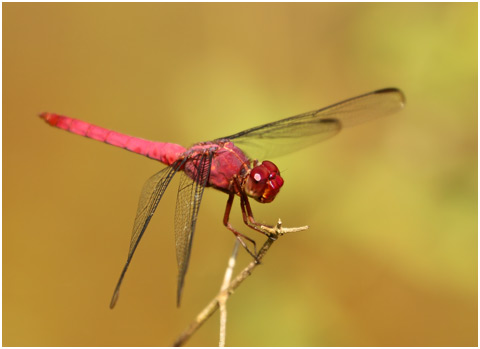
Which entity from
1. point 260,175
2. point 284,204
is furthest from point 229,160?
point 284,204

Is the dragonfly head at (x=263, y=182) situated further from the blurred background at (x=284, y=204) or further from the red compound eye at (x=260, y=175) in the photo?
the blurred background at (x=284, y=204)

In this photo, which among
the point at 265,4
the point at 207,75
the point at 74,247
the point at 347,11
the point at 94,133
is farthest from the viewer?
the point at 265,4

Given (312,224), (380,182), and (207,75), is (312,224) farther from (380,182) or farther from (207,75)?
(207,75)

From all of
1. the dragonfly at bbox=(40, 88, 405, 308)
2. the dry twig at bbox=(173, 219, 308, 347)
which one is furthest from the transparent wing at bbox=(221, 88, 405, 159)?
the dry twig at bbox=(173, 219, 308, 347)

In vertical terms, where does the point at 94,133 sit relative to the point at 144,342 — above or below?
above

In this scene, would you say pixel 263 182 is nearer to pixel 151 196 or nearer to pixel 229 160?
pixel 229 160

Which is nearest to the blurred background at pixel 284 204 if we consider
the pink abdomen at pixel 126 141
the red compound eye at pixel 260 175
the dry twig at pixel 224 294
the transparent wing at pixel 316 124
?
the transparent wing at pixel 316 124

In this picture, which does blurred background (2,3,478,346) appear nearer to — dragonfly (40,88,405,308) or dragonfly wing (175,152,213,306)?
dragonfly (40,88,405,308)

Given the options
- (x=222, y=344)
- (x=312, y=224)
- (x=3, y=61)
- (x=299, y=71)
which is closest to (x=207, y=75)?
(x=299, y=71)
